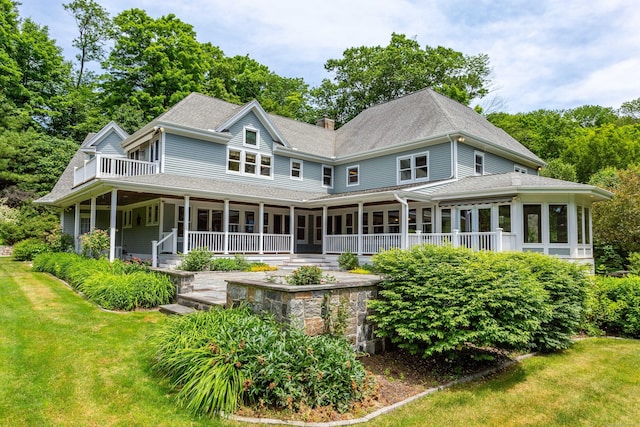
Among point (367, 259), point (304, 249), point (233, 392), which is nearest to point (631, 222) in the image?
point (367, 259)

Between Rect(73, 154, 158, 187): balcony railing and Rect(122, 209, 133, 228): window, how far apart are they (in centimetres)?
313

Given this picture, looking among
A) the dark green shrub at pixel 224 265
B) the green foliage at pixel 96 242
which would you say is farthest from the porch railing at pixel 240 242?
the green foliage at pixel 96 242

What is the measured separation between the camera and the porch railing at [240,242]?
Result: 16.3 m

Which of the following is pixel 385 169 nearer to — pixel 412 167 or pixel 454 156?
pixel 412 167

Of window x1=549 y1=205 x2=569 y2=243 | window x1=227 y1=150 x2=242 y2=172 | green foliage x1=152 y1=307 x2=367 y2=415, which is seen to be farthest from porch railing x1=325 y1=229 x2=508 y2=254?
green foliage x1=152 y1=307 x2=367 y2=415

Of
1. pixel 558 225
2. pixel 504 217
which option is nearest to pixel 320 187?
pixel 504 217

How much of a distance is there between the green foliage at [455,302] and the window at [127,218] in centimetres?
1756

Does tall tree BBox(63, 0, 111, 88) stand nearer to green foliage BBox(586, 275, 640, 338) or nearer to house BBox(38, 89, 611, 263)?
house BBox(38, 89, 611, 263)

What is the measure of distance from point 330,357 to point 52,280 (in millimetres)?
12162

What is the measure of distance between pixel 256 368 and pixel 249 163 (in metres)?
15.7

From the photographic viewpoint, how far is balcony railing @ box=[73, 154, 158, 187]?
1537 cm

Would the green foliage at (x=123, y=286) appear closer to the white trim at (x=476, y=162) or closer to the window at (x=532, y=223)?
the window at (x=532, y=223)

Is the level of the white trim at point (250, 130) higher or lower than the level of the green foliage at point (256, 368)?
higher

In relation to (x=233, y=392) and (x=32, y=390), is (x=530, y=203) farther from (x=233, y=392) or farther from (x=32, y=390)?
(x=32, y=390)
